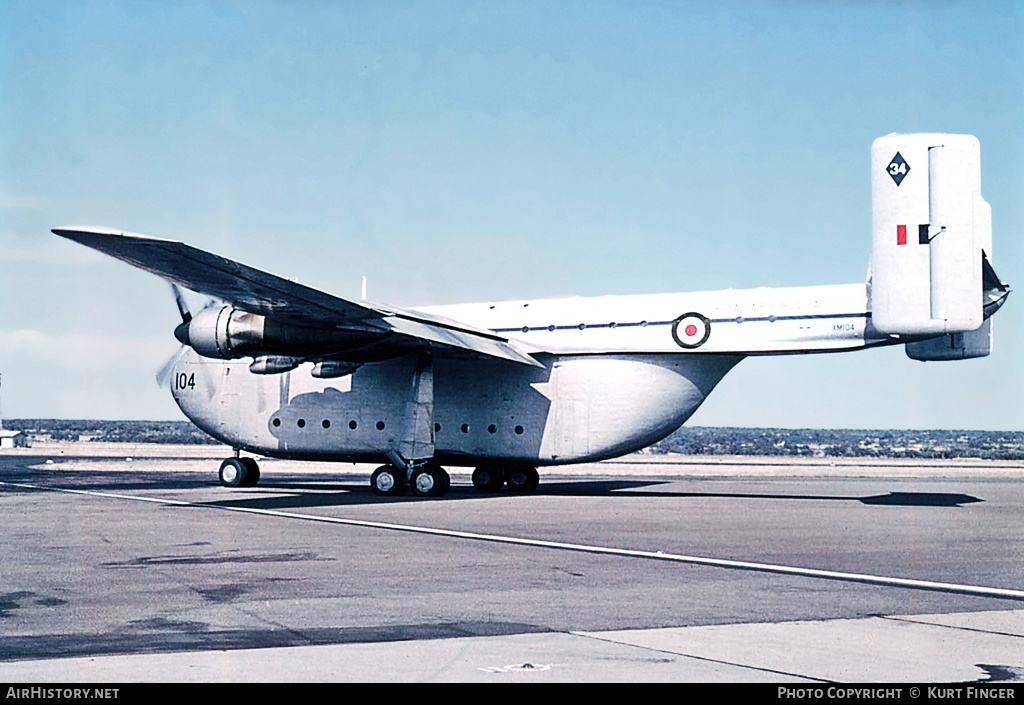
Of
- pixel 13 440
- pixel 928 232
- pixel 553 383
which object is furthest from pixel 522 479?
pixel 13 440

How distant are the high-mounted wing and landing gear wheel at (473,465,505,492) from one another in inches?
158

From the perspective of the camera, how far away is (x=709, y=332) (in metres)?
24.8

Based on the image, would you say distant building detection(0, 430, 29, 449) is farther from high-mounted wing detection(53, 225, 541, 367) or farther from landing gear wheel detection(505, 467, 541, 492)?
high-mounted wing detection(53, 225, 541, 367)

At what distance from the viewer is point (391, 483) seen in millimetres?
25828

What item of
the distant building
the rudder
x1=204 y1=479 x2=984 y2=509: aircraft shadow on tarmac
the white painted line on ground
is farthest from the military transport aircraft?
the distant building

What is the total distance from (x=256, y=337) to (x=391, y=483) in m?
4.94

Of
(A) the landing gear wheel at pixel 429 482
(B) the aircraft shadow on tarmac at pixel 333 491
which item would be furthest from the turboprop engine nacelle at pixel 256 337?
(A) the landing gear wheel at pixel 429 482

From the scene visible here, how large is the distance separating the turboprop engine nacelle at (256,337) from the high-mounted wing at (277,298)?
15cm

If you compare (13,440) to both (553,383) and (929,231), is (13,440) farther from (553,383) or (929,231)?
(929,231)

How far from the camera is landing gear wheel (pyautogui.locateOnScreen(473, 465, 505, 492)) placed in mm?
29094

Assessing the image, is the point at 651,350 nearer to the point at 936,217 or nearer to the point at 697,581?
the point at 936,217

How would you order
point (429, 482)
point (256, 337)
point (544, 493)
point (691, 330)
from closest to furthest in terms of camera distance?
1. point (256, 337)
2. point (691, 330)
3. point (429, 482)
4. point (544, 493)
